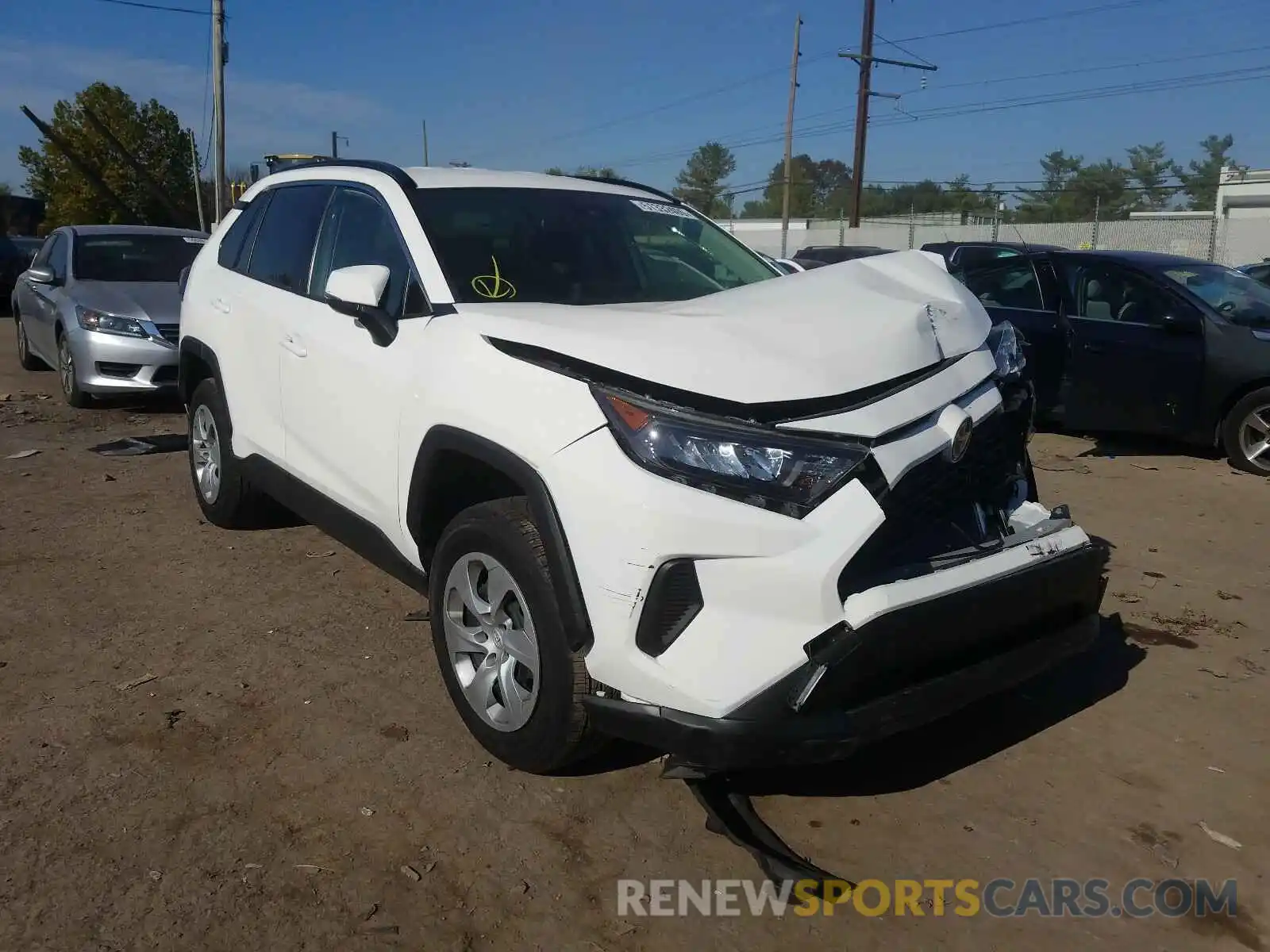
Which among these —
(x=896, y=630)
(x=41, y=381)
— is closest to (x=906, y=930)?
(x=896, y=630)

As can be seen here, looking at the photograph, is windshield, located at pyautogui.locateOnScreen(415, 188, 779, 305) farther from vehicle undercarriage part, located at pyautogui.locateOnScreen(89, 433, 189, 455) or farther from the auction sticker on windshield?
vehicle undercarriage part, located at pyautogui.locateOnScreen(89, 433, 189, 455)

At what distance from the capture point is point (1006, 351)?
3.51m

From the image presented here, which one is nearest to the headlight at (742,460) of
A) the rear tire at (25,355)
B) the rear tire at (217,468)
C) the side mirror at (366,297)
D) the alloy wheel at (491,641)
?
the alloy wheel at (491,641)

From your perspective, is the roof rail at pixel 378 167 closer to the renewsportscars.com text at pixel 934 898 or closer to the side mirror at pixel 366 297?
the side mirror at pixel 366 297

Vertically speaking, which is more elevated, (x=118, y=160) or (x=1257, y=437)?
(x=118, y=160)

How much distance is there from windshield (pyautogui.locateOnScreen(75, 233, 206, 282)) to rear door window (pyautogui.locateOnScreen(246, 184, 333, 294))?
19.2 ft

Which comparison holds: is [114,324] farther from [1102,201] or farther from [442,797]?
[1102,201]

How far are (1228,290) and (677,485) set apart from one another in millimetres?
7153

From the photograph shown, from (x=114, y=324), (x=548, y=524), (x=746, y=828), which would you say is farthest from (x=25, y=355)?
(x=746, y=828)

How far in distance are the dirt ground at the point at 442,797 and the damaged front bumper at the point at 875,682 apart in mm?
427

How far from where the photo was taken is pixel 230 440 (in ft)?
16.8

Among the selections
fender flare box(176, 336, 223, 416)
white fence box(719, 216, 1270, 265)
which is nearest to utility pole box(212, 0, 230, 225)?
white fence box(719, 216, 1270, 265)

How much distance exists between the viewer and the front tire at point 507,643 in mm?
2902

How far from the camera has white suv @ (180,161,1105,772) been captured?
262cm
